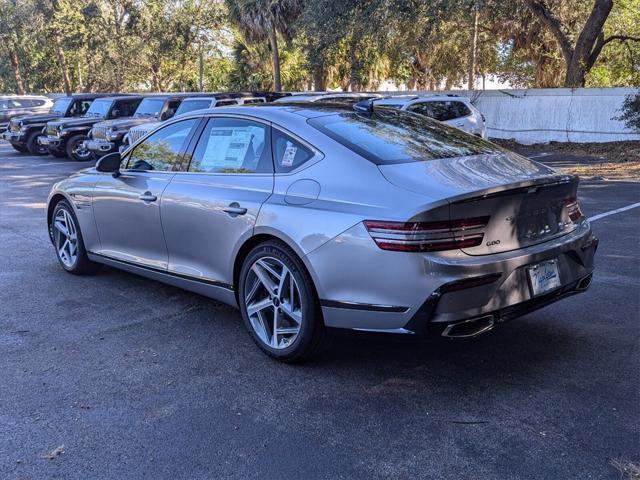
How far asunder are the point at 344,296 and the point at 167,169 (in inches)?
87.1

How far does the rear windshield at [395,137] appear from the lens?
4.03m

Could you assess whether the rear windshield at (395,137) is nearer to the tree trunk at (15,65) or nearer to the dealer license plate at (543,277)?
the dealer license plate at (543,277)

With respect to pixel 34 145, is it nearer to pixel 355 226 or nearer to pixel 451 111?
pixel 451 111

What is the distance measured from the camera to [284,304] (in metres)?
4.08

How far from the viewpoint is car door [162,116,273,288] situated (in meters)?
4.32

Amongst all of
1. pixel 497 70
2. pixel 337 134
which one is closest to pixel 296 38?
pixel 497 70

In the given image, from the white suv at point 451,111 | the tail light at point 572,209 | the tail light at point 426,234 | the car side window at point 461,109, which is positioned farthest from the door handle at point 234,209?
the car side window at point 461,109

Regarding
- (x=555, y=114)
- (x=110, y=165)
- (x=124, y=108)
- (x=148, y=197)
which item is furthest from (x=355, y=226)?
(x=555, y=114)

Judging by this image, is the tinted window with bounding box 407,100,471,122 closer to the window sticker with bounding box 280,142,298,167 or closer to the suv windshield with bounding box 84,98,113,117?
the window sticker with bounding box 280,142,298,167

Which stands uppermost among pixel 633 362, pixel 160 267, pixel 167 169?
pixel 167 169

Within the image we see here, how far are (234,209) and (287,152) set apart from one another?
53 cm

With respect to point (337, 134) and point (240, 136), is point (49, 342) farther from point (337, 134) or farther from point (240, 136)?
point (337, 134)

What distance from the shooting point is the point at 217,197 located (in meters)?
4.49

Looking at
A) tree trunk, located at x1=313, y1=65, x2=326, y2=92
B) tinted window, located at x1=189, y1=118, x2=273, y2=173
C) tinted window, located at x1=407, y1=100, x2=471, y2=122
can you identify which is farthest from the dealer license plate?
tree trunk, located at x1=313, y1=65, x2=326, y2=92
